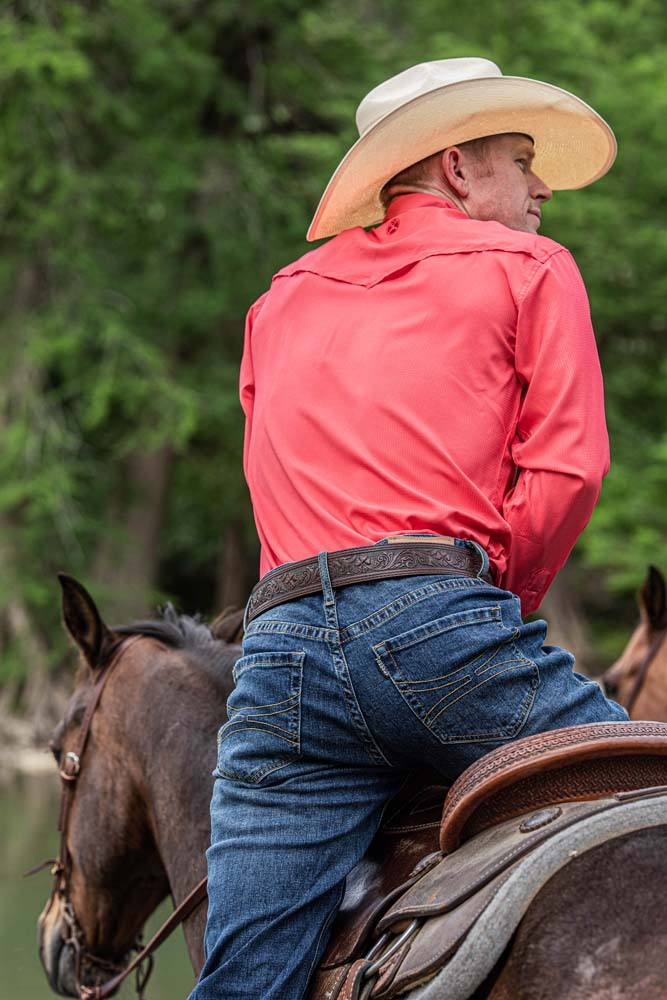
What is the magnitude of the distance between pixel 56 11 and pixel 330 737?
559 inches

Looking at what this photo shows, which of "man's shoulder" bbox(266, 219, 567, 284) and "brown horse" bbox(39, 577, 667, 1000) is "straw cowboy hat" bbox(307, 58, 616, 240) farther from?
"brown horse" bbox(39, 577, 667, 1000)

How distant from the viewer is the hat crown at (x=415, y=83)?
8.37ft

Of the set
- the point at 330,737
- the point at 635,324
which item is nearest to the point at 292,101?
the point at 635,324

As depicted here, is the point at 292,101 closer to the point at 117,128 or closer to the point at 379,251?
the point at 117,128

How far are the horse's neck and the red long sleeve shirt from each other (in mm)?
785

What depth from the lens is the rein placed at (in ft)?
16.2

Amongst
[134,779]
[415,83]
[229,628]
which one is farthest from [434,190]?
[134,779]

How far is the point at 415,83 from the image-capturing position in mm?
2594

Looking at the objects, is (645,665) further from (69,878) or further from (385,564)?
(385,564)

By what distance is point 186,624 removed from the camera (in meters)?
3.36

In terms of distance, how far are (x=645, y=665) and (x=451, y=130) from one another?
2.94 metres

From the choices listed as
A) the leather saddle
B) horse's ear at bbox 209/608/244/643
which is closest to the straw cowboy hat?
horse's ear at bbox 209/608/244/643

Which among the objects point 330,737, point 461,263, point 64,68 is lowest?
point 330,737

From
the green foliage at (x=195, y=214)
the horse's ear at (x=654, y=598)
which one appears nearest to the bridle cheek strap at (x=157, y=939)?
the horse's ear at (x=654, y=598)
